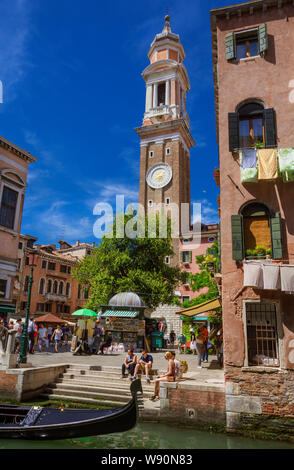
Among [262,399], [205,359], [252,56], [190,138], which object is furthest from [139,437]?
[190,138]

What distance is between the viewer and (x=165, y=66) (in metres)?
47.8

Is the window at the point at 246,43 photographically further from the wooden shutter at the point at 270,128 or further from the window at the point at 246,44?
the wooden shutter at the point at 270,128

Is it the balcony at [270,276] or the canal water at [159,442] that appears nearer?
the canal water at [159,442]

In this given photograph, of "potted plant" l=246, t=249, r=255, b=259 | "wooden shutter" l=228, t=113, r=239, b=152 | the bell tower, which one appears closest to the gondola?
"potted plant" l=246, t=249, r=255, b=259

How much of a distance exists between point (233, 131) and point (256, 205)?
259cm

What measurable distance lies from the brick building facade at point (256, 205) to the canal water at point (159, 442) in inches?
23.8

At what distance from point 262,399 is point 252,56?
10.8m

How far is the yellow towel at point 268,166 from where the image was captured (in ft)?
34.0

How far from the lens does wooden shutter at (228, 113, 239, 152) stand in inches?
444

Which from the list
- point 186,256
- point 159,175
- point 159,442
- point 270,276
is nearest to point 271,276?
point 270,276

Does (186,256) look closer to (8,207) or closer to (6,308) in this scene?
(8,207)

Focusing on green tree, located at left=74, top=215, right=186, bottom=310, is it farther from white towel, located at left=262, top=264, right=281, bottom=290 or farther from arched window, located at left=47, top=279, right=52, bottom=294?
white towel, located at left=262, top=264, right=281, bottom=290

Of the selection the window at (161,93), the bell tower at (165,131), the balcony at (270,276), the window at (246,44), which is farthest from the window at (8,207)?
the window at (161,93)
